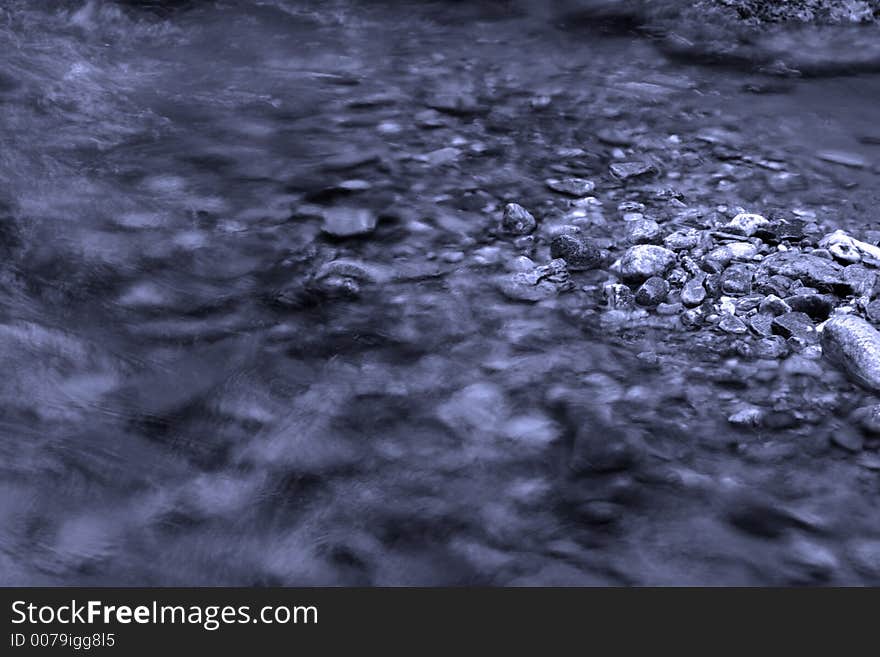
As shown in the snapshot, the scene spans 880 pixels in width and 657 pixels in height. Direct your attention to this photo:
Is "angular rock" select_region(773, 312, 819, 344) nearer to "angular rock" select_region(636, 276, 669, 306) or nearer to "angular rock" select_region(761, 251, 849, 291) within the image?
"angular rock" select_region(761, 251, 849, 291)

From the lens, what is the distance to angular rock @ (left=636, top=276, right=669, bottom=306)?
246cm

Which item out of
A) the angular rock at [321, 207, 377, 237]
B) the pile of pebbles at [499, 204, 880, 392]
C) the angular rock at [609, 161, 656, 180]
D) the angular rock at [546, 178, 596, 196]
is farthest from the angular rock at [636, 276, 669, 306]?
the angular rock at [321, 207, 377, 237]

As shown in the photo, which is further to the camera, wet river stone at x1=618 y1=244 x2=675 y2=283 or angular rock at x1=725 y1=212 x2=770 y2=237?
angular rock at x1=725 y1=212 x2=770 y2=237

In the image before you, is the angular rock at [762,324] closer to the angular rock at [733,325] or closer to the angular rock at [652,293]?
the angular rock at [733,325]

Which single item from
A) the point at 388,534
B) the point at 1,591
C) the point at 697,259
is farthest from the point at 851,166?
the point at 1,591

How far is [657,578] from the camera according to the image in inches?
71.6

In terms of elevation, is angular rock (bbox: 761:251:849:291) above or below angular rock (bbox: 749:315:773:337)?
above

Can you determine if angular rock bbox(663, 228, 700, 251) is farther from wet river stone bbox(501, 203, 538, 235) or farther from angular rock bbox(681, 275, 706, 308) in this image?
wet river stone bbox(501, 203, 538, 235)

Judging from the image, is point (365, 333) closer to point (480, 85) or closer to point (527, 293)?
point (527, 293)

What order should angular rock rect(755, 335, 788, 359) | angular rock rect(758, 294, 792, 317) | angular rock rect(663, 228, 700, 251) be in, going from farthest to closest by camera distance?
angular rock rect(663, 228, 700, 251) → angular rock rect(758, 294, 792, 317) → angular rock rect(755, 335, 788, 359)

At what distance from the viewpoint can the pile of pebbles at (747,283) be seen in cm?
227

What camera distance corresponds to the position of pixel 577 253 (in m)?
2.64

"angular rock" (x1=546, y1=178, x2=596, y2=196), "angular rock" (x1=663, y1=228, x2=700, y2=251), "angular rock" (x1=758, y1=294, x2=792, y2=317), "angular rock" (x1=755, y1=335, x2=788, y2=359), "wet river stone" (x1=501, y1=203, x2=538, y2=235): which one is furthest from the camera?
"angular rock" (x1=546, y1=178, x2=596, y2=196)

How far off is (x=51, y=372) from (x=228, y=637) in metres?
0.98
